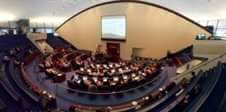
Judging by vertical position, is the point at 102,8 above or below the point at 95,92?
above

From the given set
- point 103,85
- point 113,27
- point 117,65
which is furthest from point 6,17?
point 103,85

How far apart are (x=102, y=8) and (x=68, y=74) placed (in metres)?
11.0

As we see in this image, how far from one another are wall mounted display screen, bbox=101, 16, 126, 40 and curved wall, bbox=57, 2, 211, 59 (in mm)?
539

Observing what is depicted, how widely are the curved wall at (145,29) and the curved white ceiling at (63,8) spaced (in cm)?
91

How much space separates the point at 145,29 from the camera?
21.5 metres

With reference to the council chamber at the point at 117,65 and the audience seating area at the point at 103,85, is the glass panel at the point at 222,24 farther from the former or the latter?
the audience seating area at the point at 103,85

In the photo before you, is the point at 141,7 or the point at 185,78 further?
the point at 141,7

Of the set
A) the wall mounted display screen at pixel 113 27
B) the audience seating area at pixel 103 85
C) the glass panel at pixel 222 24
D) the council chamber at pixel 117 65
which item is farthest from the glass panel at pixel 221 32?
the wall mounted display screen at pixel 113 27

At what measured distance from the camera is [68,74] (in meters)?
16.6

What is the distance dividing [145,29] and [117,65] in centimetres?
615

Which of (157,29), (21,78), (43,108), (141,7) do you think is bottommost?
(43,108)

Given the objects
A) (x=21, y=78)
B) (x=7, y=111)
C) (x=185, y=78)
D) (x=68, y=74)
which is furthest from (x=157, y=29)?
(x=7, y=111)

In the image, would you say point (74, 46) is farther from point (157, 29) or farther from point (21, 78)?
point (21, 78)

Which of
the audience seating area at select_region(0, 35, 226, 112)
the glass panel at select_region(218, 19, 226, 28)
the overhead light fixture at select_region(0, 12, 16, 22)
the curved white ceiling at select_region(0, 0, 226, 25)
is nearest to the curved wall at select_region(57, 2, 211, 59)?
the curved white ceiling at select_region(0, 0, 226, 25)
